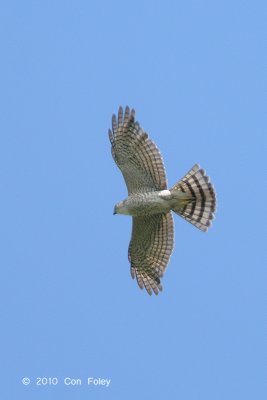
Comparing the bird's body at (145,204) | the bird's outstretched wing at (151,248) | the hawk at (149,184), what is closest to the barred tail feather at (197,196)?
the hawk at (149,184)

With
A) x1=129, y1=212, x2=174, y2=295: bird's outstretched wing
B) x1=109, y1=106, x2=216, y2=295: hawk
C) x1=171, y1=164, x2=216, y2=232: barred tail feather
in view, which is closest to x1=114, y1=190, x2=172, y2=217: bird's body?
x1=109, y1=106, x2=216, y2=295: hawk

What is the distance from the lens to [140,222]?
17.5m

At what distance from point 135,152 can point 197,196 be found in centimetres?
113

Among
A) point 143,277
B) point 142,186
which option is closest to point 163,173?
point 142,186

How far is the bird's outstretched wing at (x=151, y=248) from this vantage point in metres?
17.5

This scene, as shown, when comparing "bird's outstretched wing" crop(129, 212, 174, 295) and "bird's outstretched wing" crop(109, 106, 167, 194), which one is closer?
"bird's outstretched wing" crop(109, 106, 167, 194)

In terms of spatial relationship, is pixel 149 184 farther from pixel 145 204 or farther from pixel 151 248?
pixel 151 248

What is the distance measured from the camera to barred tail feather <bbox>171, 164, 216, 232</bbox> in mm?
16750

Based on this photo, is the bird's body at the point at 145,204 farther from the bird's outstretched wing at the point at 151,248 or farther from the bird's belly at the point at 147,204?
the bird's outstretched wing at the point at 151,248

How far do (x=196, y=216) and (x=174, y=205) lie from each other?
0.37m

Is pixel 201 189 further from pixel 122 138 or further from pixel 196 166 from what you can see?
pixel 122 138

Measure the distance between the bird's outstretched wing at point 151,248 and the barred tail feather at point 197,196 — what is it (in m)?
0.57

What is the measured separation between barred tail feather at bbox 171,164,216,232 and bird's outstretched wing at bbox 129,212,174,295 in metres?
0.57

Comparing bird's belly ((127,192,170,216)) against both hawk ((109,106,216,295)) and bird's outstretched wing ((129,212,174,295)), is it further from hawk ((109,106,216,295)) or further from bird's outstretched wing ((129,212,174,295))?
bird's outstretched wing ((129,212,174,295))
